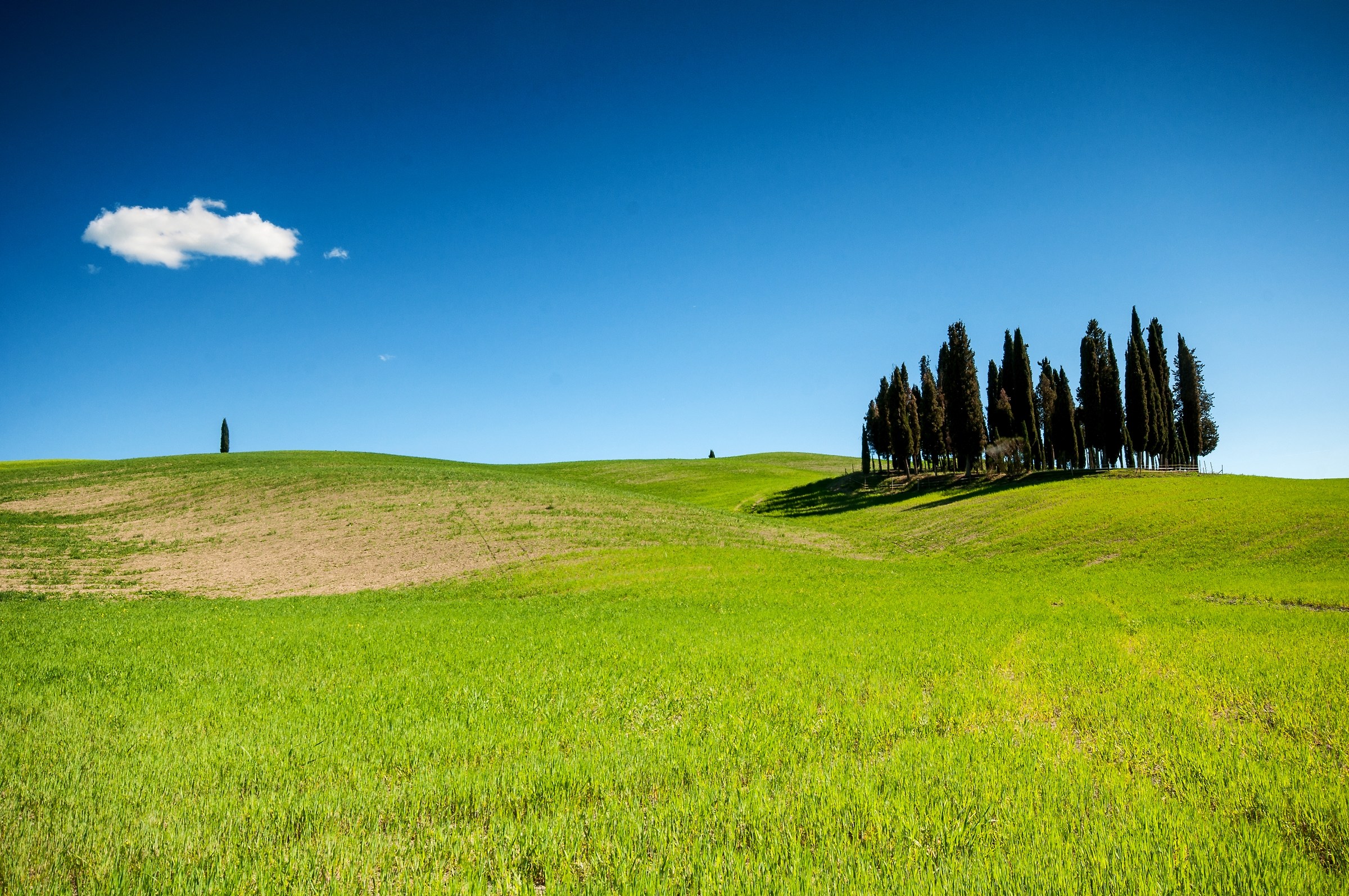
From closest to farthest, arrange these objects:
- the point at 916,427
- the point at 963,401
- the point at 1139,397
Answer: the point at 1139,397, the point at 963,401, the point at 916,427

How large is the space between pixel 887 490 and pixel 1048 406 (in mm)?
21180

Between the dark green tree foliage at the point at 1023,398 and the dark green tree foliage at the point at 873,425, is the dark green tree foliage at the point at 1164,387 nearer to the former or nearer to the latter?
the dark green tree foliage at the point at 1023,398

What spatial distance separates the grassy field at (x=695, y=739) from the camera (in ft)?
15.3

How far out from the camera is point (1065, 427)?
68.1 m

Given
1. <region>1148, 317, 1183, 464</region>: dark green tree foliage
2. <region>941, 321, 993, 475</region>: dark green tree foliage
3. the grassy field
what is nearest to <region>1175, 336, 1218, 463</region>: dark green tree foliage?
<region>1148, 317, 1183, 464</region>: dark green tree foliage

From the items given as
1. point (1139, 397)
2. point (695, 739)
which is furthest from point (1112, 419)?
point (695, 739)

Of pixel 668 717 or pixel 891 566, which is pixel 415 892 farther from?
pixel 891 566

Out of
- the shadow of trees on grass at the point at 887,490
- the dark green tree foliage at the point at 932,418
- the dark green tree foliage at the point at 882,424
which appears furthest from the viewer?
the dark green tree foliage at the point at 882,424

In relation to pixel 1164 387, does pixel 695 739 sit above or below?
below

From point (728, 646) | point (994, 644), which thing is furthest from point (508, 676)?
point (994, 644)

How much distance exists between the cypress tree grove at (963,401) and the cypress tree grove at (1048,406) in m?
9.36

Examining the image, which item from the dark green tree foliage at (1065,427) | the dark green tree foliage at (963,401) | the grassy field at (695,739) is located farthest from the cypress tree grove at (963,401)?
the grassy field at (695,739)

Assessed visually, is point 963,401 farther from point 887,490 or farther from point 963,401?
point 887,490

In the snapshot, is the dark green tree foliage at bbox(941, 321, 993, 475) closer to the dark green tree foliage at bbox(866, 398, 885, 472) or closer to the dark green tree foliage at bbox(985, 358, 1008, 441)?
the dark green tree foliage at bbox(985, 358, 1008, 441)
